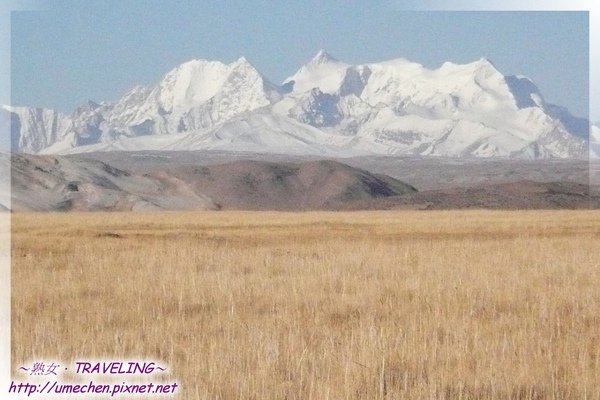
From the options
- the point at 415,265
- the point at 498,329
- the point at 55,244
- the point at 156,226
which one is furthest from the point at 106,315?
the point at 156,226

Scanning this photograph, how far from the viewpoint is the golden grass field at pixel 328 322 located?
304 inches

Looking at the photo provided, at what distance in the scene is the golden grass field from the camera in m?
7.73

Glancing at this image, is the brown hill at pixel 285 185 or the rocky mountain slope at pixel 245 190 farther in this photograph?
the brown hill at pixel 285 185

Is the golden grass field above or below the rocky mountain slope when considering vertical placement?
below

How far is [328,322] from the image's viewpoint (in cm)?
1048

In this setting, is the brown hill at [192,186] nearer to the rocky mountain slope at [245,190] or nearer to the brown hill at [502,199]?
the rocky mountain slope at [245,190]

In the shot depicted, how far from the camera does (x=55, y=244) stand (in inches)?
1014

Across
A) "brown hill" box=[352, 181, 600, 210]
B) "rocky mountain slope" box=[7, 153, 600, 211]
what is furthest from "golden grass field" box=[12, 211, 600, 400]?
"brown hill" box=[352, 181, 600, 210]

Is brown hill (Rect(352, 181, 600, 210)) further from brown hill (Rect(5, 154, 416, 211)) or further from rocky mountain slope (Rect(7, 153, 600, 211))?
brown hill (Rect(5, 154, 416, 211))

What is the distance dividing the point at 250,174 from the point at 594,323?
102059 millimetres

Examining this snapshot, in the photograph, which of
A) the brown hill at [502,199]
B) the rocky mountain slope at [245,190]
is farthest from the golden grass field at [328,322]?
the brown hill at [502,199]

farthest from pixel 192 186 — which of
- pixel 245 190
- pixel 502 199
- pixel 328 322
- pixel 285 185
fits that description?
pixel 328 322

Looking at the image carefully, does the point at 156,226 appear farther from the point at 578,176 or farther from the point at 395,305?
the point at 578,176

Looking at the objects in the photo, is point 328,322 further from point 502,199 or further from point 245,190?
point 245,190
